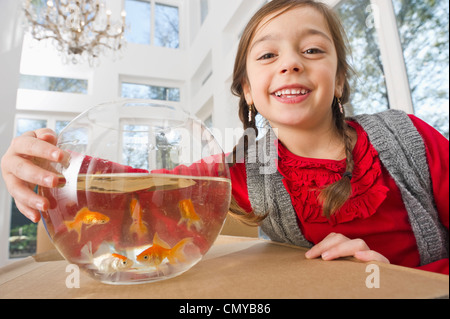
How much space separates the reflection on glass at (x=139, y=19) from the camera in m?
5.06

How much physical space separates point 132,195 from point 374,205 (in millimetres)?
561

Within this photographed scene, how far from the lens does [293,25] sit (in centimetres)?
67

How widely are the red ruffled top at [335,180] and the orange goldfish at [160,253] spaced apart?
41 cm

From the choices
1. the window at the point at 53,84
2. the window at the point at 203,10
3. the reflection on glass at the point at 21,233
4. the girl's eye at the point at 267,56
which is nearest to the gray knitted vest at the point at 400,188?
the girl's eye at the point at 267,56

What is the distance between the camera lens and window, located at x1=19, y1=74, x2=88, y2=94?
4.36 meters

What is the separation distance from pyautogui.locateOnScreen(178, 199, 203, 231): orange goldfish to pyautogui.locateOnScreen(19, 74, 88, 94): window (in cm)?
492

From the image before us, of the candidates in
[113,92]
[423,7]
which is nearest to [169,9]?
[113,92]

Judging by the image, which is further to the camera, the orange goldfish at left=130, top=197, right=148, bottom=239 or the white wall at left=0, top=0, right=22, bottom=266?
the white wall at left=0, top=0, right=22, bottom=266

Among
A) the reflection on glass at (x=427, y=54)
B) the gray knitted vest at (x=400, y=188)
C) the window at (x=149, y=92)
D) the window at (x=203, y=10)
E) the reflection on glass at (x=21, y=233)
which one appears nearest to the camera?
the gray knitted vest at (x=400, y=188)

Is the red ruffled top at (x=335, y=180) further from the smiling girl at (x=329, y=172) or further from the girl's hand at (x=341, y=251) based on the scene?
the girl's hand at (x=341, y=251)

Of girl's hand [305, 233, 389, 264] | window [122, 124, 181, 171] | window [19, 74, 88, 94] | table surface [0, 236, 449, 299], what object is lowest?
table surface [0, 236, 449, 299]

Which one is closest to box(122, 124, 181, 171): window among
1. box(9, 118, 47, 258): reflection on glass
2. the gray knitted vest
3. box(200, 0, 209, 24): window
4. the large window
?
the gray knitted vest

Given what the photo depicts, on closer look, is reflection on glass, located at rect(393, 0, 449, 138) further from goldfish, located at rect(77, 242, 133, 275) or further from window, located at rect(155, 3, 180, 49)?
window, located at rect(155, 3, 180, 49)
